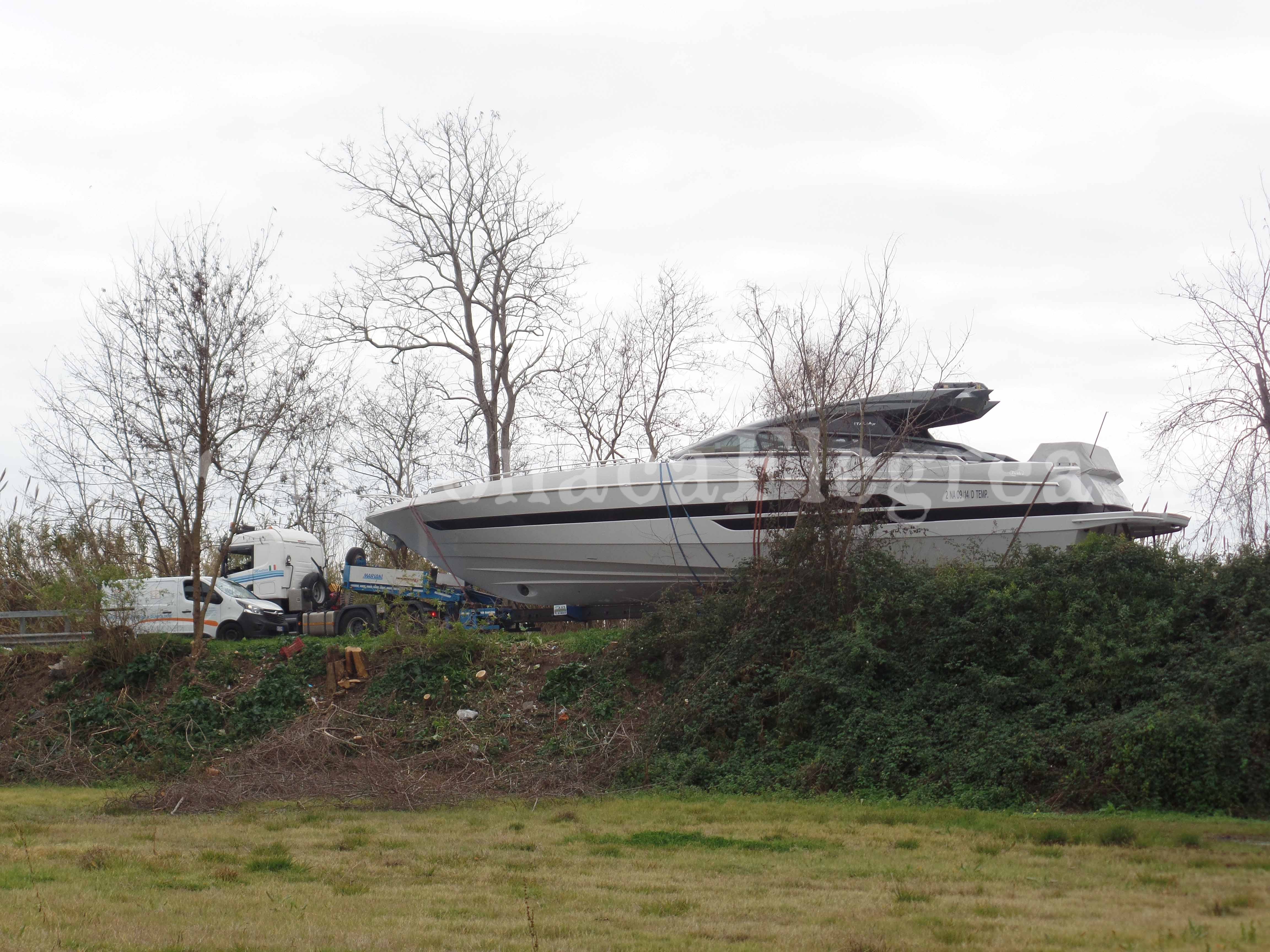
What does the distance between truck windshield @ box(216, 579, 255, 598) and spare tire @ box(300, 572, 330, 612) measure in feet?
3.53

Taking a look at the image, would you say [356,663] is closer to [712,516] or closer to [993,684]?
[712,516]

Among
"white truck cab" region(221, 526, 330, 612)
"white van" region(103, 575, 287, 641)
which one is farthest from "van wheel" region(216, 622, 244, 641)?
"white truck cab" region(221, 526, 330, 612)

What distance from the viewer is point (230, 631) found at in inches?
827

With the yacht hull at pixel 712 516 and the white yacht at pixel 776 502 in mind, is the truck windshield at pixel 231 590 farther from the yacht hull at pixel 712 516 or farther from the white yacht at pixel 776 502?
the yacht hull at pixel 712 516

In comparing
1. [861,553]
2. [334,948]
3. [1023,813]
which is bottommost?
[1023,813]

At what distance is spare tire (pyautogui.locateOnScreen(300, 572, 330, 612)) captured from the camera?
73.7 feet

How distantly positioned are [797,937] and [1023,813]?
16.1 ft

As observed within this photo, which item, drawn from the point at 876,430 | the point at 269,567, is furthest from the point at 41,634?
the point at 876,430

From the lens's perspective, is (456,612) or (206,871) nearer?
(206,871)

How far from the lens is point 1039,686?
11.0 metres

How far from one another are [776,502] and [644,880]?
8609mm

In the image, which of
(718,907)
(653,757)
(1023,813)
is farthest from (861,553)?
(718,907)

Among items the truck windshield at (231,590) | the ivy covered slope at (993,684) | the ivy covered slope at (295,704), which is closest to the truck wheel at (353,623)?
the truck windshield at (231,590)

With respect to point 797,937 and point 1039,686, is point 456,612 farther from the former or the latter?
point 797,937
